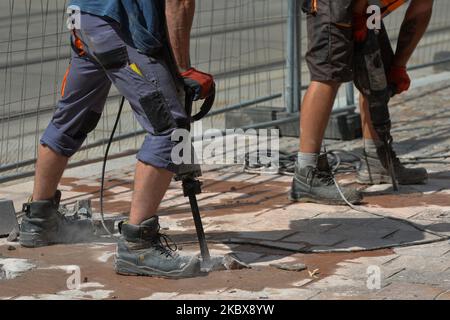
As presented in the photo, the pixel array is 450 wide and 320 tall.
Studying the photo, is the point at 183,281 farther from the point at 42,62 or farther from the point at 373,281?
the point at 42,62

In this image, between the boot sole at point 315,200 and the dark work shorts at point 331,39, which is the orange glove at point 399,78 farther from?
the boot sole at point 315,200

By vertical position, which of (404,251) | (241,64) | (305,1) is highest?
(305,1)

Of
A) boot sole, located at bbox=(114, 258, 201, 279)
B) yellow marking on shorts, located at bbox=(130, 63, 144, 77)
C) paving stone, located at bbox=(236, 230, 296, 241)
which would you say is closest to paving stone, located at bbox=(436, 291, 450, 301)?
boot sole, located at bbox=(114, 258, 201, 279)

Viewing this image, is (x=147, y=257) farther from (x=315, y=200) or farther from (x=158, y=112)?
(x=315, y=200)

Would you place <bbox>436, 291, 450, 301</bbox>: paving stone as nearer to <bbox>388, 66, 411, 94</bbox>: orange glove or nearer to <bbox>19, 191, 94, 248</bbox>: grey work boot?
<bbox>19, 191, 94, 248</bbox>: grey work boot

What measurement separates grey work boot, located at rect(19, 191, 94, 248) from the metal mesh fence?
1.22 m

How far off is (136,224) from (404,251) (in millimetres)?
1408

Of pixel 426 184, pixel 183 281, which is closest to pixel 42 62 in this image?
pixel 426 184

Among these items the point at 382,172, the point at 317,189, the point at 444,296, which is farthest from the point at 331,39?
the point at 444,296

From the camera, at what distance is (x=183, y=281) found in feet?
16.5

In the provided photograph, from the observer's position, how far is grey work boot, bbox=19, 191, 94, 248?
5.66 m

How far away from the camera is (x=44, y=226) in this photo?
5672mm

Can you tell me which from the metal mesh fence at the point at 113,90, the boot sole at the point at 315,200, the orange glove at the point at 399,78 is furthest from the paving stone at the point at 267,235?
the metal mesh fence at the point at 113,90
